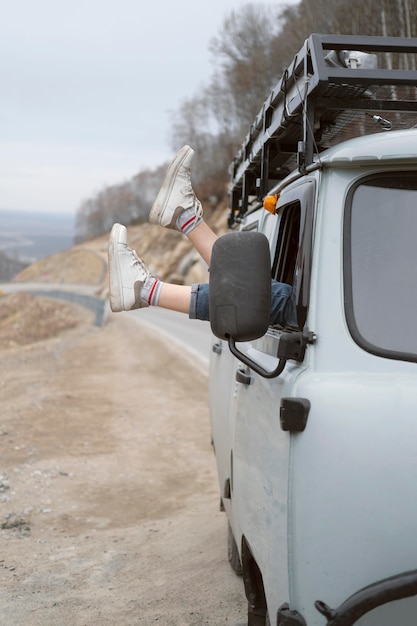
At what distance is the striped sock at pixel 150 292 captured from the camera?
3.63 m

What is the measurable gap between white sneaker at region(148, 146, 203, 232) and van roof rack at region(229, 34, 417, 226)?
16.5 inches

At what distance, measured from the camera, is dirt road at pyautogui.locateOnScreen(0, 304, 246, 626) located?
4.56 meters

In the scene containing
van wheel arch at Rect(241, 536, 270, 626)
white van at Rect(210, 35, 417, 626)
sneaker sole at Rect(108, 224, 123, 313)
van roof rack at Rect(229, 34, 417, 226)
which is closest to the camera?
white van at Rect(210, 35, 417, 626)

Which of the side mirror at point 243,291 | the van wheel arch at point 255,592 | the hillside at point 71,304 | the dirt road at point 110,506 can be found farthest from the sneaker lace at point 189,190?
the hillside at point 71,304

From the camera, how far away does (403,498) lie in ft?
7.56

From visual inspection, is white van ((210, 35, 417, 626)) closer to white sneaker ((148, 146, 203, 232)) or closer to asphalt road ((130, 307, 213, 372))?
white sneaker ((148, 146, 203, 232))

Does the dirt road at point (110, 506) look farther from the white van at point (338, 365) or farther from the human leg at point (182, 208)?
the human leg at point (182, 208)

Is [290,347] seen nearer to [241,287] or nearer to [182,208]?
[241,287]

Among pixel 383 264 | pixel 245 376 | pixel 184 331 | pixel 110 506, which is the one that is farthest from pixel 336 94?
pixel 184 331

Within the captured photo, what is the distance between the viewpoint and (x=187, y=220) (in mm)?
4094

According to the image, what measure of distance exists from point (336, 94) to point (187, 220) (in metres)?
1.31

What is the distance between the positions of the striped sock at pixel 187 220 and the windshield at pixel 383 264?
1.55 metres

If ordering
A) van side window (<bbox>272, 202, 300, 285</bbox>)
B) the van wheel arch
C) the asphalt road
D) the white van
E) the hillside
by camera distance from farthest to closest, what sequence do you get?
1. the hillside
2. the asphalt road
3. van side window (<bbox>272, 202, 300, 285</bbox>)
4. the van wheel arch
5. the white van

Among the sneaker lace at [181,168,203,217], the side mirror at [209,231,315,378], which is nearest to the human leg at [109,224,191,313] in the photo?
the sneaker lace at [181,168,203,217]
